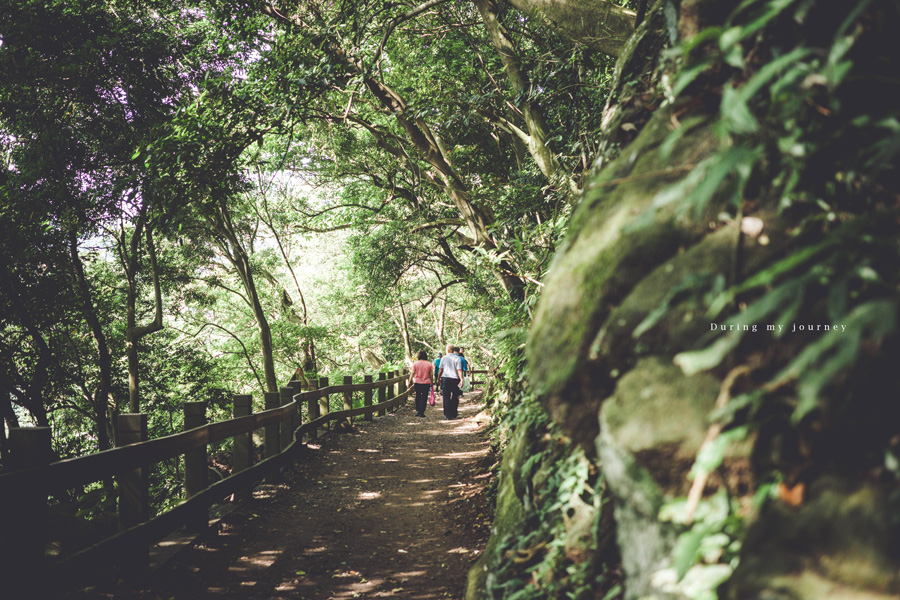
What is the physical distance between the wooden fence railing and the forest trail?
0.35 meters

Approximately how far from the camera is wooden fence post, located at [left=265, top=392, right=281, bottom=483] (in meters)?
7.26

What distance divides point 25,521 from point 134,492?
1023 mm

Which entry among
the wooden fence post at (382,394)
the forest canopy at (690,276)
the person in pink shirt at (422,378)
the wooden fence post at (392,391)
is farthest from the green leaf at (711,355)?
the wooden fence post at (392,391)

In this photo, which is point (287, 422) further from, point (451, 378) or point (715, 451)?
point (715, 451)

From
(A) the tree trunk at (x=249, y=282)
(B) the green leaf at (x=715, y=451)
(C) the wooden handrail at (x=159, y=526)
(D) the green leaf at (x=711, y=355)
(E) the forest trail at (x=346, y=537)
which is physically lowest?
(E) the forest trail at (x=346, y=537)

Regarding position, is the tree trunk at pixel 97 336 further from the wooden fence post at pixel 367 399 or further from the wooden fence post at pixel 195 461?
the wooden fence post at pixel 195 461

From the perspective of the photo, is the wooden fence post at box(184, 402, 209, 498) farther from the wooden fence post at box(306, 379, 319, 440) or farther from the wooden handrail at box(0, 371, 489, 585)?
the wooden fence post at box(306, 379, 319, 440)

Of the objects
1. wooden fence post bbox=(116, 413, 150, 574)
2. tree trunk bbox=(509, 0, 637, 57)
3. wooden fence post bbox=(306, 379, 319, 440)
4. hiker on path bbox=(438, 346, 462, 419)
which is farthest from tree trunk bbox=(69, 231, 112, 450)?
tree trunk bbox=(509, 0, 637, 57)

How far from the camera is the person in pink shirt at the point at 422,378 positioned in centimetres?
1532

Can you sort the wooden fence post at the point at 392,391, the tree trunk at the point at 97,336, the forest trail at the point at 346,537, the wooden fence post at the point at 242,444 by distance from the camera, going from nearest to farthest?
the forest trail at the point at 346,537 → the wooden fence post at the point at 242,444 → the tree trunk at the point at 97,336 → the wooden fence post at the point at 392,391

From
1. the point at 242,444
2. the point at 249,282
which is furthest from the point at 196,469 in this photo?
the point at 249,282

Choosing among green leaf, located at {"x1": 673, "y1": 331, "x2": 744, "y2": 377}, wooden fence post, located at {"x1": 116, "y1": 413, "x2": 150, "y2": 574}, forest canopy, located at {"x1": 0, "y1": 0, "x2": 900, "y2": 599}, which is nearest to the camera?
forest canopy, located at {"x1": 0, "y1": 0, "x2": 900, "y2": 599}

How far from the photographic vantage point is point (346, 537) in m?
5.67

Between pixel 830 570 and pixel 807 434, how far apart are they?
1.14ft
